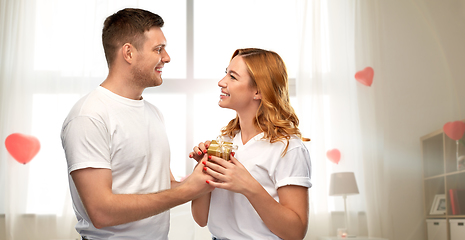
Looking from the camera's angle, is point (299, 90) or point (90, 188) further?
point (299, 90)

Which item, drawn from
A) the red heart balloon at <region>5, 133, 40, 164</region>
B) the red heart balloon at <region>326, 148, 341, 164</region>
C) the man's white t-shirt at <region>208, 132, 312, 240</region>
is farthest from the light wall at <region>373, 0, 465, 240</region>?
the red heart balloon at <region>5, 133, 40, 164</region>

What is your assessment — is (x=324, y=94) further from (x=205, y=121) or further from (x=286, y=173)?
(x=286, y=173)

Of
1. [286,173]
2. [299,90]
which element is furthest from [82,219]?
[299,90]

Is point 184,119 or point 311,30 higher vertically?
point 311,30

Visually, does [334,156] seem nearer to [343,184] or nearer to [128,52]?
[343,184]

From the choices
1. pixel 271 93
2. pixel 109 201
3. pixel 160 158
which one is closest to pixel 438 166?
pixel 271 93

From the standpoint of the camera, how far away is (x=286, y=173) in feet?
4.47

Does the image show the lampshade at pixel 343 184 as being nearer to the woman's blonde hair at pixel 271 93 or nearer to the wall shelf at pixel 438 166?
the wall shelf at pixel 438 166

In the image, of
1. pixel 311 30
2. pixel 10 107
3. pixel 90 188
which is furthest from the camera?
pixel 311 30

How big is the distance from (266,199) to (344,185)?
225 cm

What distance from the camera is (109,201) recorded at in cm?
122

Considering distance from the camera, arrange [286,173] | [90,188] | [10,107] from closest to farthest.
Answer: [90,188], [286,173], [10,107]

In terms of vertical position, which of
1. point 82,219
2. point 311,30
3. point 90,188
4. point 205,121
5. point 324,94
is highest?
point 311,30

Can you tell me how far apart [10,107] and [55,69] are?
0.53m
